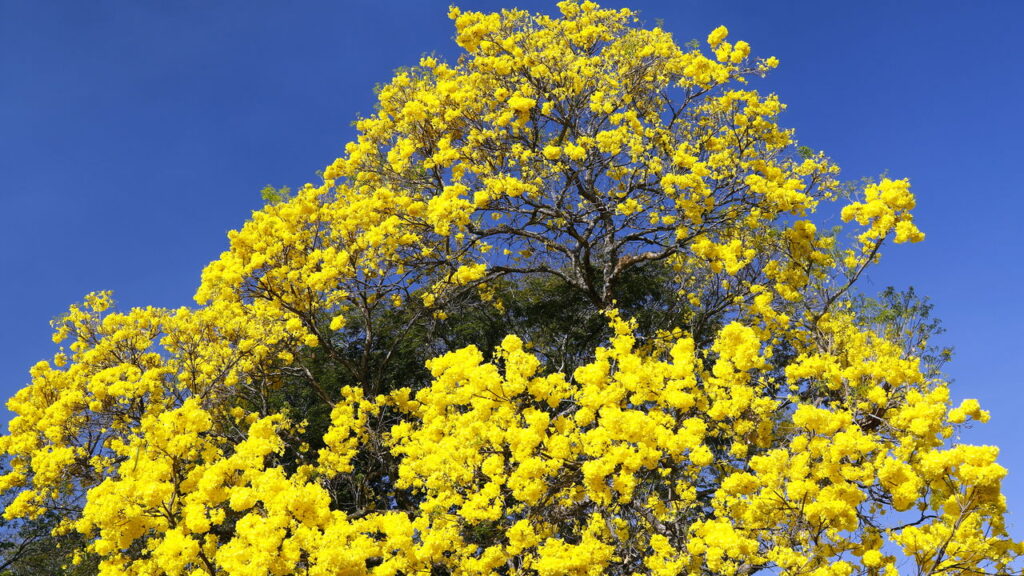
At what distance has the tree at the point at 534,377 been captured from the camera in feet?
19.6

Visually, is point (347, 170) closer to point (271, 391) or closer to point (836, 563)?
point (271, 391)

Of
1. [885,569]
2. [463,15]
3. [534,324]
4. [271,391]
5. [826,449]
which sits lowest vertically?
[885,569]

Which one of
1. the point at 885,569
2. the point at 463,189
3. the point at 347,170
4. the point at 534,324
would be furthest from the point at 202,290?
the point at 885,569

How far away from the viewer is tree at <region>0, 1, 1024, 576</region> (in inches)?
236

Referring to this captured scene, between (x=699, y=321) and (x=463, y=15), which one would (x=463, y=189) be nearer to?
(x=463, y=15)

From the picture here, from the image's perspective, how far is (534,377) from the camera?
7836 mm

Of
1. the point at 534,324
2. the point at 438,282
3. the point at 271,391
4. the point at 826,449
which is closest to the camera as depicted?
the point at 826,449

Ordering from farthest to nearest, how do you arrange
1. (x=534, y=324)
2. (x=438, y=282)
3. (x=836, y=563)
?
1. (x=534, y=324)
2. (x=438, y=282)
3. (x=836, y=563)

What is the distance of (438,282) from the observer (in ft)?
36.1

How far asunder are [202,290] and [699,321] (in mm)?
7989

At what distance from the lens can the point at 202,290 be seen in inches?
407

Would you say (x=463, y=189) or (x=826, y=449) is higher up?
(x=463, y=189)

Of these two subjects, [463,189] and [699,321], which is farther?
[699,321]

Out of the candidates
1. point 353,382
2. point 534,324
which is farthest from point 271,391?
point 534,324
